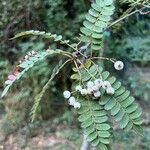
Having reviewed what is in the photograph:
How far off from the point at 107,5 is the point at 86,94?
264mm

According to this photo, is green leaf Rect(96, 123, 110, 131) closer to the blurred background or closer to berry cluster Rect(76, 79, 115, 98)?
berry cluster Rect(76, 79, 115, 98)

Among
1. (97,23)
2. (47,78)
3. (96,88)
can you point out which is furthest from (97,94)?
(47,78)

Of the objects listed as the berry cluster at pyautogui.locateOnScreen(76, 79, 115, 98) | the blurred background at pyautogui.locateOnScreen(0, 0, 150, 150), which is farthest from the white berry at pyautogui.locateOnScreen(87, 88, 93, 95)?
the blurred background at pyautogui.locateOnScreen(0, 0, 150, 150)

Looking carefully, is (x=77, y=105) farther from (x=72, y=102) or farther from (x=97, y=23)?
(x=97, y=23)

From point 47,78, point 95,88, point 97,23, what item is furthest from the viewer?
point 47,78

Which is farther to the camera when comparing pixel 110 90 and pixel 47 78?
pixel 47 78

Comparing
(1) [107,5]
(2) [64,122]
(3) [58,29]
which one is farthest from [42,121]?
(1) [107,5]

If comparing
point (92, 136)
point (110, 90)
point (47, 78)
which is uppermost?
point (110, 90)

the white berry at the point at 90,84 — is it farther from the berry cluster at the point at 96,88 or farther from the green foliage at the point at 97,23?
the green foliage at the point at 97,23

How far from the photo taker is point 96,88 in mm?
1024

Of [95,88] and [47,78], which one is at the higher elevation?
[95,88]

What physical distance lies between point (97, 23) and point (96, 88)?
0.68 ft

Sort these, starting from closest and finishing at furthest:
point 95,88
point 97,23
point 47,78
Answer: point 95,88 → point 97,23 → point 47,78

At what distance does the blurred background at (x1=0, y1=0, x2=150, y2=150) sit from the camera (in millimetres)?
3432
